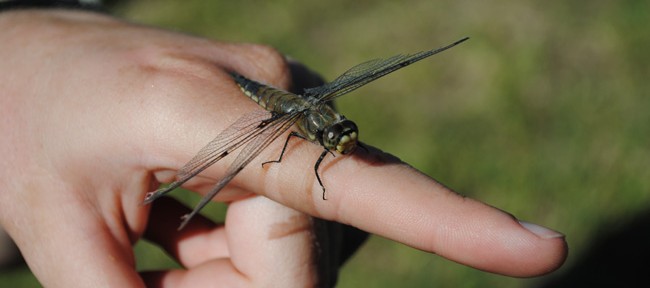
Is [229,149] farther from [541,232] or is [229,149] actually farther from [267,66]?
[541,232]

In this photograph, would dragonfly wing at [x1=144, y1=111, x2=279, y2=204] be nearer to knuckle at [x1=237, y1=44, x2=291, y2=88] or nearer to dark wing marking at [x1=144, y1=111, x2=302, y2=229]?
dark wing marking at [x1=144, y1=111, x2=302, y2=229]

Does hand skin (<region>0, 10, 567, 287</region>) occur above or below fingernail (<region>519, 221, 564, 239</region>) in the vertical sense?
below

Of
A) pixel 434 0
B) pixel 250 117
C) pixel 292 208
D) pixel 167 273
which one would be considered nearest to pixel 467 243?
pixel 292 208

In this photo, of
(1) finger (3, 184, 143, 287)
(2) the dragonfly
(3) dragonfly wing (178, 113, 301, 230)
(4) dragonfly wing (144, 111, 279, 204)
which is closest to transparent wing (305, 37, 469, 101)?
(2) the dragonfly

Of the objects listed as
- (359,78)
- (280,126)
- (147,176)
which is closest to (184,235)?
(147,176)

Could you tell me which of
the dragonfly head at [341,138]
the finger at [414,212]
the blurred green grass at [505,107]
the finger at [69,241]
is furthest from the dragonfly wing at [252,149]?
the blurred green grass at [505,107]

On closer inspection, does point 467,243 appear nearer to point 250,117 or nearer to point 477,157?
point 250,117
